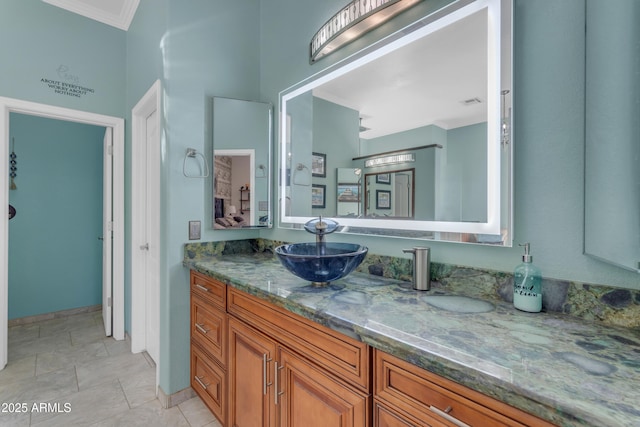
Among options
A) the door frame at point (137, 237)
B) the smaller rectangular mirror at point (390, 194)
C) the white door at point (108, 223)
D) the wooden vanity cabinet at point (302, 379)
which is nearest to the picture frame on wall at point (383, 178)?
the smaller rectangular mirror at point (390, 194)

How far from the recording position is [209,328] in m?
1.74

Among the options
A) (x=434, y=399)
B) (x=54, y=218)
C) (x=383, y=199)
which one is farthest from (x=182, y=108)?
(x=54, y=218)

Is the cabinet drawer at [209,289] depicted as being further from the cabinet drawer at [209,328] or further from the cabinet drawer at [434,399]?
the cabinet drawer at [434,399]

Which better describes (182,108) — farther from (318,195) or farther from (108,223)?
(108,223)

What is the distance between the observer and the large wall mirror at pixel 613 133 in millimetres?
695

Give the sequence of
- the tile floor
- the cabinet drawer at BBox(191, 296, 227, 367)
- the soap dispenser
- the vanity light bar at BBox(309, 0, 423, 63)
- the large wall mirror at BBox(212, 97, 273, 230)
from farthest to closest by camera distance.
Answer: the large wall mirror at BBox(212, 97, 273, 230)
the tile floor
the cabinet drawer at BBox(191, 296, 227, 367)
the vanity light bar at BBox(309, 0, 423, 63)
the soap dispenser

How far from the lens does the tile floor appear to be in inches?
71.2

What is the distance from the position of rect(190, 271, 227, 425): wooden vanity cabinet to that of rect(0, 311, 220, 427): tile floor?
190mm

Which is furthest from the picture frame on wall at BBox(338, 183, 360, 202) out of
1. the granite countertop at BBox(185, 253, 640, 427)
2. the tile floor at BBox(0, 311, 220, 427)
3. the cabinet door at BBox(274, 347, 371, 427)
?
the tile floor at BBox(0, 311, 220, 427)

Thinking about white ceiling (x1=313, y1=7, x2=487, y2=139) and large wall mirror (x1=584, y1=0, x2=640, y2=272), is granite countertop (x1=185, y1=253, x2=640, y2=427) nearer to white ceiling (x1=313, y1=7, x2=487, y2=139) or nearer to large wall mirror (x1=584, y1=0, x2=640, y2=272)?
large wall mirror (x1=584, y1=0, x2=640, y2=272)

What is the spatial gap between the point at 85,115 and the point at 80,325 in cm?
216

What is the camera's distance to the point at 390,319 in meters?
0.90

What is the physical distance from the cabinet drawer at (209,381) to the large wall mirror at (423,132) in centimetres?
106

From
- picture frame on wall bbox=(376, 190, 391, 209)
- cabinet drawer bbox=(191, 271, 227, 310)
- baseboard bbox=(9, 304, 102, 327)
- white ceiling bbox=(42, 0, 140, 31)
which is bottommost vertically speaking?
baseboard bbox=(9, 304, 102, 327)
